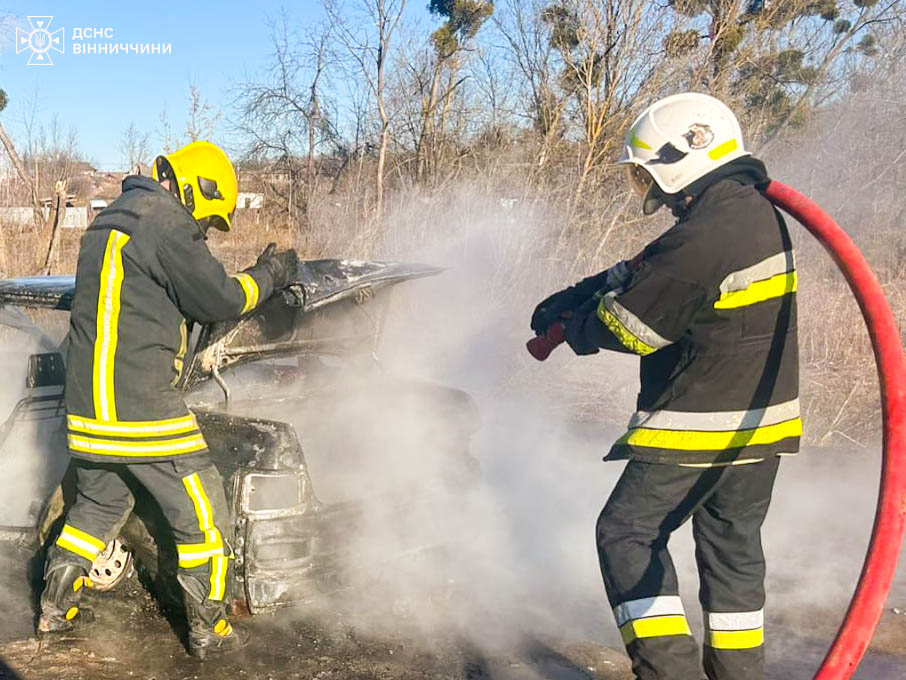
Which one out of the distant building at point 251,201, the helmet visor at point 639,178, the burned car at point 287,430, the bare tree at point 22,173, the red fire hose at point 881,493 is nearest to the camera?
the red fire hose at point 881,493

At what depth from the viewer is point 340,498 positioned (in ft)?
13.2

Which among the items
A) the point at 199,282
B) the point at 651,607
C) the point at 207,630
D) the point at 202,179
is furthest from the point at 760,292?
the point at 207,630

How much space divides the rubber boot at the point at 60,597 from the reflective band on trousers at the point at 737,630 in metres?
2.57

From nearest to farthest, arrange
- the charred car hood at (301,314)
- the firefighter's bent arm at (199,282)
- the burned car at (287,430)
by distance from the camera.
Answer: the firefighter's bent arm at (199,282), the burned car at (287,430), the charred car hood at (301,314)

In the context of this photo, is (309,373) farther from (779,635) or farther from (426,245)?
(426,245)

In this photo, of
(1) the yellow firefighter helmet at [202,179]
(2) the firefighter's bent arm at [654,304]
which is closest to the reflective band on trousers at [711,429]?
(2) the firefighter's bent arm at [654,304]

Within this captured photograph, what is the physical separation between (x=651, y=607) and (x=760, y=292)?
3.52 feet

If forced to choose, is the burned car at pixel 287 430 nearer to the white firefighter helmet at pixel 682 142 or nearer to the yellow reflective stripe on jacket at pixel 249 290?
the yellow reflective stripe on jacket at pixel 249 290

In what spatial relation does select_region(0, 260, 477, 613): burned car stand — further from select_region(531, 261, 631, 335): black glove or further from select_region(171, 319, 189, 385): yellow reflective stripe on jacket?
select_region(531, 261, 631, 335): black glove

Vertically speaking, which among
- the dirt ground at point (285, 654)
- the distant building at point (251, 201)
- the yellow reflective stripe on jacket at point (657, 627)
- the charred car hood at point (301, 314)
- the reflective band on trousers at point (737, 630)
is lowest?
the dirt ground at point (285, 654)

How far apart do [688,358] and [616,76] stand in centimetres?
870

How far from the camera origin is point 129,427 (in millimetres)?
3334

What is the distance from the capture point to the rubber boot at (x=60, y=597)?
350 centimetres

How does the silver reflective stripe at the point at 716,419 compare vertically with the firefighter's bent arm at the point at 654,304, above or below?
below
